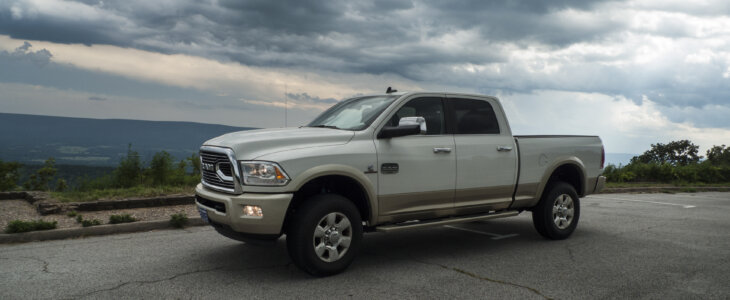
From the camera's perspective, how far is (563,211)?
759 cm

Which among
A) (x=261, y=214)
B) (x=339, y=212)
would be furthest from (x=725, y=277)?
(x=261, y=214)

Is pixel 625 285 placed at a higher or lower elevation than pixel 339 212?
lower

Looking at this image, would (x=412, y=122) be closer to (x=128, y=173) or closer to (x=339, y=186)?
(x=339, y=186)

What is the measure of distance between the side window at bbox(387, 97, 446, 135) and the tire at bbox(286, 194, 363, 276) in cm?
150

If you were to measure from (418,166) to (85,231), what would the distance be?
196 inches

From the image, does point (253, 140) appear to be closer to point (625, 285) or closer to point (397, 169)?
point (397, 169)

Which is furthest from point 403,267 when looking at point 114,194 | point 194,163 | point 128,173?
point 194,163

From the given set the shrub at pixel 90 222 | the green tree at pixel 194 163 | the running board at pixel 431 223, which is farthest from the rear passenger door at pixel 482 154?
the green tree at pixel 194 163

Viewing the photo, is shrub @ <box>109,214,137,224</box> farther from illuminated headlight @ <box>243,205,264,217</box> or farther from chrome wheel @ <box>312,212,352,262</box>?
chrome wheel @ <box>312,212,352,262</box>

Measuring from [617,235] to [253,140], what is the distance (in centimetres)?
602

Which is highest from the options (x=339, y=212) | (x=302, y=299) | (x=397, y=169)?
(x=397, y=169)

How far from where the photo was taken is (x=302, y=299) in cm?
462

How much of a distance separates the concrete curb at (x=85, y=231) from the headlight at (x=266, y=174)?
3750 millimetres

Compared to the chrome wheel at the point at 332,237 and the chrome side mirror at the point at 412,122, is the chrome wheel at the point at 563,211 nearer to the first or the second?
the chrome side mirror at the point at 412,122
